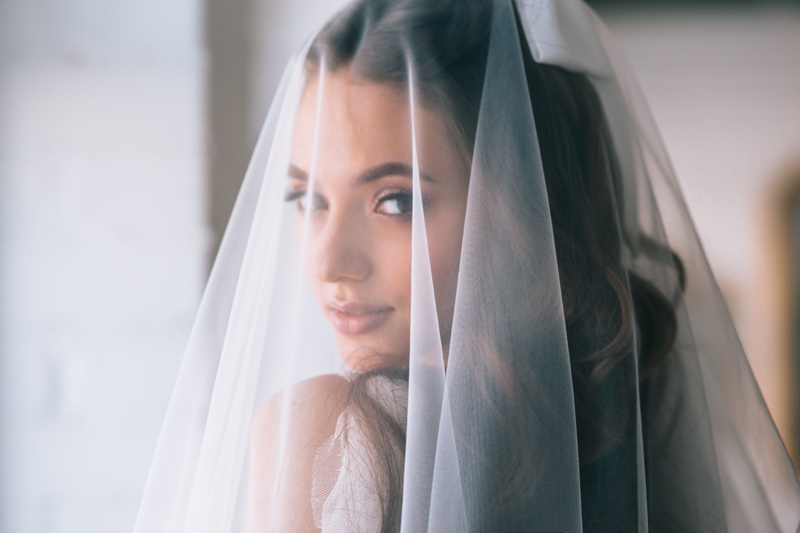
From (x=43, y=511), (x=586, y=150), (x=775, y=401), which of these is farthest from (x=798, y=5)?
(x=43, y=511)

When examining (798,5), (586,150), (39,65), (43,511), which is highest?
(798,5)

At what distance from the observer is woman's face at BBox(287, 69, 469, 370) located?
0.50 meters

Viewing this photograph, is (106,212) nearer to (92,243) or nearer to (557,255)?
(92,243)

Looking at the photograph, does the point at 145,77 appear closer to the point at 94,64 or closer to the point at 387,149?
the point at 94,64

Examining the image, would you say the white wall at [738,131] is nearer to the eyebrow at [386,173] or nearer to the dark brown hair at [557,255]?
the dark brown hair at [557,255]

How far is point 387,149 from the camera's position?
50 cm

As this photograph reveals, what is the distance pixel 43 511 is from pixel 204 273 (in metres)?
0.40

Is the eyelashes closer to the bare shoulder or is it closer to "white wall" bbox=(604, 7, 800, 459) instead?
the bare shoulder

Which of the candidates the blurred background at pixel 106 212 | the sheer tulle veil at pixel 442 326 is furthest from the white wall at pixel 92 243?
the sheer tulle veil at pixel 442 326

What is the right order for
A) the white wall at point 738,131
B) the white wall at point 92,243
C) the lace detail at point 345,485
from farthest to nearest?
the white wall at point 738,131 → the white wall at point 92,243 → the lace detail at point 345,485

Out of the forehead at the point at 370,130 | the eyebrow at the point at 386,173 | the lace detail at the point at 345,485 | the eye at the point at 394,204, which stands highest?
the forehead at the point at 370,130

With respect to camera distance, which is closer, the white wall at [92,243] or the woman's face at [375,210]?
the woman's face at [375,210]

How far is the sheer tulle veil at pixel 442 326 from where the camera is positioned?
1.44ft

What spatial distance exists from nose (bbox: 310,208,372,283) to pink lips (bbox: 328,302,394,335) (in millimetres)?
→ 22
